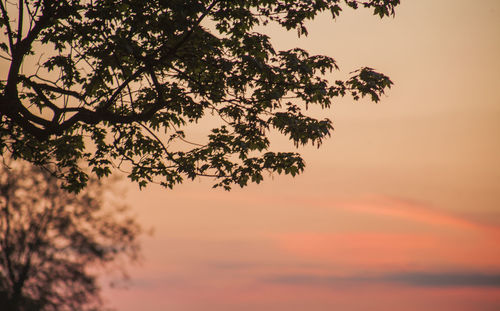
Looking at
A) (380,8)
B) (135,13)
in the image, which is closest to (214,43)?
(135,13)

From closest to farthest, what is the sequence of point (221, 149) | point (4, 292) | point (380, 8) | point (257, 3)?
1. point (380, 8)
2. point (257, 3)
3. point (221, 149)
4. point (4, 292)

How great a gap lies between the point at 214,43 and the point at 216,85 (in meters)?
1.31

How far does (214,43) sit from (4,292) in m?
21.7

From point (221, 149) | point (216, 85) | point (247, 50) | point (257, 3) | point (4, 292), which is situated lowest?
point (4, 292)

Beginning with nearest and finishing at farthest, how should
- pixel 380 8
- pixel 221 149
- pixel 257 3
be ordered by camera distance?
pixel 380 8 → pixel 257 3 → pixel 221 149

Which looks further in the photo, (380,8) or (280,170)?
→ (280,170)

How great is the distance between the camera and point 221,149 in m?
16.3

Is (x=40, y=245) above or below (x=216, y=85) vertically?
below

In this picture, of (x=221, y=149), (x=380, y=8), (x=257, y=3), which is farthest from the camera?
(x=221, y=149)

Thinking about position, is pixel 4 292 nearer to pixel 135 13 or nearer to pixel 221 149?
pixel 221 149

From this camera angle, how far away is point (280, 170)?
586 inches

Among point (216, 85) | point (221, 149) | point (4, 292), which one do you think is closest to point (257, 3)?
point (216, 85)

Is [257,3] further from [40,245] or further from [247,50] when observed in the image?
[40,245]

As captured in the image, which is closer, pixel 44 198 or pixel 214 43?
pixel 214 43
